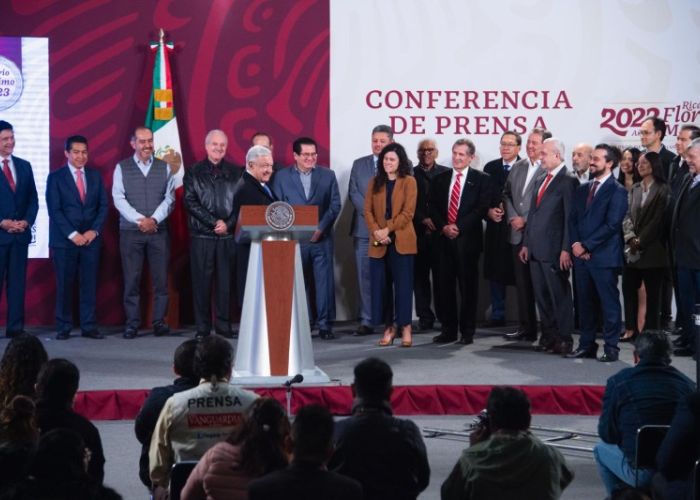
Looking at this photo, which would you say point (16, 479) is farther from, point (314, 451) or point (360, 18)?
point (360, 18)

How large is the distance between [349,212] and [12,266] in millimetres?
3061

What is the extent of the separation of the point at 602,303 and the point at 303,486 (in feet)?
17.9

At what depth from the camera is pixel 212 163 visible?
979 centimetres

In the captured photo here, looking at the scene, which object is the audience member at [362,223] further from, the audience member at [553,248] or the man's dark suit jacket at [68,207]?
the man's dark suit jacket at [68,207]

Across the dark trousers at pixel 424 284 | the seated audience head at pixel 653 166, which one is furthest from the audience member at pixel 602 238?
the dark trousers at pixel 424 284

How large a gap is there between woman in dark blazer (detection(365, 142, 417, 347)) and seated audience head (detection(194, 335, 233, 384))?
455 centimetres

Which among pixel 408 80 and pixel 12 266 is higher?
pixel 408 80

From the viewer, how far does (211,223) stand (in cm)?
962

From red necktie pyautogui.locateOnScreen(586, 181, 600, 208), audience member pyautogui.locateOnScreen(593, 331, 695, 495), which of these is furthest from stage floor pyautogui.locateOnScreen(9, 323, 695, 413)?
audience member pyautogui.locateOnScreen(593, 331, 695, 495)

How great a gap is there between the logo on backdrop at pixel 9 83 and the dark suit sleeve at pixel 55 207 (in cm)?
103

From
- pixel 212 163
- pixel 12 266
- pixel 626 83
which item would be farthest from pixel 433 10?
pixel 12 266

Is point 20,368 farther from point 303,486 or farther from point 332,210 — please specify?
point 332,210

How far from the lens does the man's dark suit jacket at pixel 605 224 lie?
323 inches

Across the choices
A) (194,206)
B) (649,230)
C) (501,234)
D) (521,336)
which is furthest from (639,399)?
(194,206)
